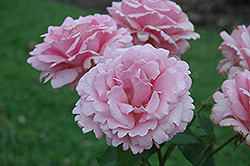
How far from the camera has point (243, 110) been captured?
671 mm

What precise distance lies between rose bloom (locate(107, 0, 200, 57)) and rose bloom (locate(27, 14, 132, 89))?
0.15ft

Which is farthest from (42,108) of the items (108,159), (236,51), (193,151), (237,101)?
(237,101)

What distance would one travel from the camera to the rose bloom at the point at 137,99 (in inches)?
23.8

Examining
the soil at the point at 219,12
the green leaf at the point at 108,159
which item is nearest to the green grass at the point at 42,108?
the soil at the point at 219,12

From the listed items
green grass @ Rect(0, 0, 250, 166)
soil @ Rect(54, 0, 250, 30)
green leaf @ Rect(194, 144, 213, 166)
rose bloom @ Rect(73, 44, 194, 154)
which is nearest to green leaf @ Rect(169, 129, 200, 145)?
green leaf @ Rect(194, 144, 213, 166)

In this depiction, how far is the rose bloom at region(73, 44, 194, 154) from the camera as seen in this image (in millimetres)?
605

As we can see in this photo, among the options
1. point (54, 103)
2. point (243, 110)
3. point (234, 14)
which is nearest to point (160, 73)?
point (243, 110)

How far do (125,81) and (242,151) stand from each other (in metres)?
2.19

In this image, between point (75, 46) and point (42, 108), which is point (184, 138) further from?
point (42, 108)

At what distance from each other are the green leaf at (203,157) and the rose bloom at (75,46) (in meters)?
0.35

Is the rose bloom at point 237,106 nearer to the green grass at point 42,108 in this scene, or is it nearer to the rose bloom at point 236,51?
the rose bloom at point 236,51

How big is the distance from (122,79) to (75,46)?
0.59 feet

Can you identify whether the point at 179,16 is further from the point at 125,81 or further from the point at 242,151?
the point at 242,151

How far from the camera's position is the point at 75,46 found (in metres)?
0.76
